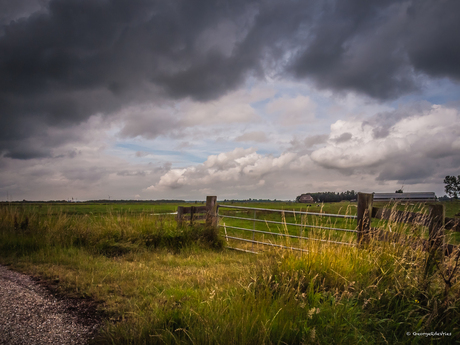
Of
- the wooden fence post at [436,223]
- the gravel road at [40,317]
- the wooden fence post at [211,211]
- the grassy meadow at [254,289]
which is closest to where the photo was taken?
the grassy meadow at [254,289]

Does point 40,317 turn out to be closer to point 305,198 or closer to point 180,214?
point 180,214

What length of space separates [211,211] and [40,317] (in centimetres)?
629

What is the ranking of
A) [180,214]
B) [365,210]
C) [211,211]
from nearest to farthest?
[365,210]
[211,211]
[180,214]

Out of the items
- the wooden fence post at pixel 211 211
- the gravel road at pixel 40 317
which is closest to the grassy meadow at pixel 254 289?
the gravel road at pixel 40 317

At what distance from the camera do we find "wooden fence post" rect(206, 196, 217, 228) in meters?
9.34

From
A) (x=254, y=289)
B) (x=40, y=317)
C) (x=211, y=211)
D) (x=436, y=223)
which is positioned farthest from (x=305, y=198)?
(x=40, y=317)

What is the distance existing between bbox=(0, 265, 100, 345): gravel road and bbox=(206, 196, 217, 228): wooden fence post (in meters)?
5.31

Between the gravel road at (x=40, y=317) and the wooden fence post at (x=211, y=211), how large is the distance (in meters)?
5.31

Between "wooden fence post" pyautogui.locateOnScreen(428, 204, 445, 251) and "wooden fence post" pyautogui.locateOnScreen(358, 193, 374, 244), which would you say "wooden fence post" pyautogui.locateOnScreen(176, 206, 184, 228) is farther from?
"wooden fence post" pyautogui.locateOnScreen(428, 204, 445, 251)

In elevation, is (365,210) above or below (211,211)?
above

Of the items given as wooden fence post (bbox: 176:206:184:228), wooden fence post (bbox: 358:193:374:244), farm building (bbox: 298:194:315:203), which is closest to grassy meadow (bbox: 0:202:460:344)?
wooden fence post (bbox: 358:193:374:244)

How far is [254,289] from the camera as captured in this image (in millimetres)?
3264

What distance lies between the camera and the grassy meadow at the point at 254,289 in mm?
2693

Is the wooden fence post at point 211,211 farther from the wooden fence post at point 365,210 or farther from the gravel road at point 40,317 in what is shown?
the gravel road at point 40,317
